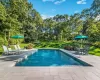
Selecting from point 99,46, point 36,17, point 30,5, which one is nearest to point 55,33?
point 36,17

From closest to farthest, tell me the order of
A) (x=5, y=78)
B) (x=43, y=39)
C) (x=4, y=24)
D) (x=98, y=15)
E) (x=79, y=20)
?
(x=5, y=78) < (x=4, y=24) < (x=98, y=15) < (x=79, y=20) < (x=43, y=39)

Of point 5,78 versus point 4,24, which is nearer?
point 5,78

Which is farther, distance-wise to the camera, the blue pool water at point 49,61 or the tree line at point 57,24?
the tree line at point 57,24

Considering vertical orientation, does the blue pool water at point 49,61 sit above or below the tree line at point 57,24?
below

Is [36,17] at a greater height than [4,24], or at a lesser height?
greater

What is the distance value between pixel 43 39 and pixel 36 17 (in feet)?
21.3

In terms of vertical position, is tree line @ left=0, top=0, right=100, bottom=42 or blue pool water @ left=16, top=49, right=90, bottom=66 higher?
tree line @ left=0, top=0, right=100, bottom=42

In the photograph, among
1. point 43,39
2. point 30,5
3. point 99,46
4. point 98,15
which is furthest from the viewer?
point 43,39

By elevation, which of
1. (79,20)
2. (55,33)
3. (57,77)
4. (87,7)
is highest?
(87,7)

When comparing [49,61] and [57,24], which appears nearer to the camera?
[49,61]

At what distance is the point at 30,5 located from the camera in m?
32.5

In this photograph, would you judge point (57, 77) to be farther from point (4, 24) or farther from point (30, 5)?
point (30, 5)

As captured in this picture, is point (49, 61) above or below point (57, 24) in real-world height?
below

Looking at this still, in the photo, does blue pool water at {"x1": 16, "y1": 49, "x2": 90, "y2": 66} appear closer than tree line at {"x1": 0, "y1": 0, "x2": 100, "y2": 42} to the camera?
Yes
